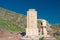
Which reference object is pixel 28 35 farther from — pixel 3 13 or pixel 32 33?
pixel 3 13

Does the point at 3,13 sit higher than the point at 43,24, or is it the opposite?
the point at 3,13

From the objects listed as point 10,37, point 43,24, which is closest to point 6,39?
point 10,37

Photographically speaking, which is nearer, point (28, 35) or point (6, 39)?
point (6, 39)

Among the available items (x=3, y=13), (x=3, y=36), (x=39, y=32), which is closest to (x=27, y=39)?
(x=39, y=32)

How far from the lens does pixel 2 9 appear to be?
5620 inches

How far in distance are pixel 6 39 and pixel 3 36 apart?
0.66 m

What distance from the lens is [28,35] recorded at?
6159cm

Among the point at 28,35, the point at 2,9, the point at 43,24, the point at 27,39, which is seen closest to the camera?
the point at 27,39

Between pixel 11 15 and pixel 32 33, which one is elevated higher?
pixel 11 15

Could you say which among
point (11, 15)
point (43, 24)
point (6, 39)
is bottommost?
point (6, 39)

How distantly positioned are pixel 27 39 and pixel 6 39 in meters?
43.4

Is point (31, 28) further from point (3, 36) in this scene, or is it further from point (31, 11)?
point (3, 36)

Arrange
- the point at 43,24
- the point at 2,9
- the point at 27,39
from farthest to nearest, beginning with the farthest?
the point at 2,9
the point at 43,24
the point at 27,39

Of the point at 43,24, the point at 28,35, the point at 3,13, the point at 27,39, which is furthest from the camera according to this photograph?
the point at 3,13
